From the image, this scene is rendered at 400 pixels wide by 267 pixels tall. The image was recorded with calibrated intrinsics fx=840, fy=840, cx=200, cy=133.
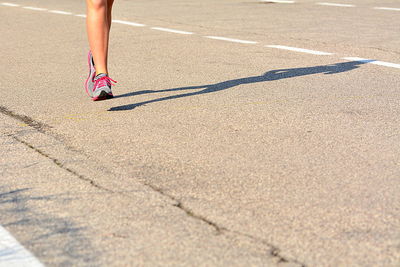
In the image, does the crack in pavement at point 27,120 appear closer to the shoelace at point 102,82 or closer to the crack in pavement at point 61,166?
the crack in pavement at point 61,166

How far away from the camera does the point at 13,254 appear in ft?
10.4

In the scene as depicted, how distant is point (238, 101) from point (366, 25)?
5.72 metres

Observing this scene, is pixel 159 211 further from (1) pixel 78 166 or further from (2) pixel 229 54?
(2) pixel 229 54

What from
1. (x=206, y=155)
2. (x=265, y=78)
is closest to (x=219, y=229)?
(x=206, y=155)

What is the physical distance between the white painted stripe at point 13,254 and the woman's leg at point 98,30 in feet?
9.92

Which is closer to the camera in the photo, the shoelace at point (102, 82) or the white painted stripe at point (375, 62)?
the shoelace at point (102, 82)

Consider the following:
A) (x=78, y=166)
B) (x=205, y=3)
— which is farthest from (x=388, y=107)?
(x=205, y=3)

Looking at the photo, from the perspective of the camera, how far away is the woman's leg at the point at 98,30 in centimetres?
622

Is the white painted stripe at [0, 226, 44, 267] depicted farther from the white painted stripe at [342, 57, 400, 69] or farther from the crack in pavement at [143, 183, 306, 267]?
the white painted stripe at [342, 57, 400, 69]

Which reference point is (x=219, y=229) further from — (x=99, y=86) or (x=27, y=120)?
(x=99, y=86)

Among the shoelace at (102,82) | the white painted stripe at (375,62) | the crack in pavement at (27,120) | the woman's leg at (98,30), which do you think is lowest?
the white painted stripe at (375,62)

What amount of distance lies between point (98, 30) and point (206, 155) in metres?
2.05

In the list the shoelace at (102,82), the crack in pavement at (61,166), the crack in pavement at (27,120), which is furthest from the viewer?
the shoelace at (102,82)

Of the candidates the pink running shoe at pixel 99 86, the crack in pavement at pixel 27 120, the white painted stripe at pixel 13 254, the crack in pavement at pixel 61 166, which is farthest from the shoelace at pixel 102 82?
the white painted stripe at pixel 13 254
